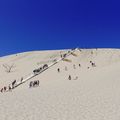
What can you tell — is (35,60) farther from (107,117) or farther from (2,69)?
(107,117)

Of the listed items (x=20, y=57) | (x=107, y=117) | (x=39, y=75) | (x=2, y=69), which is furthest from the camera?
(x=20, y=57)

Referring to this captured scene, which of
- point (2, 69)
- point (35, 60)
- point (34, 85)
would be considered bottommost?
point (34, 85)

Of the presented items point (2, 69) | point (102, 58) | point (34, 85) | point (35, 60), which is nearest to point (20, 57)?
point (35, 60)

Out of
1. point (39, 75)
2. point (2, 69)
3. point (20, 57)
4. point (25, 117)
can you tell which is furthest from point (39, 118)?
point (20, 57)

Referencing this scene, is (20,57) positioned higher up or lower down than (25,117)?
higher up

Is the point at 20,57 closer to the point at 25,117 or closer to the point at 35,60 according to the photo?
the point at 35,60

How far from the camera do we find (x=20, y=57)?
3792 inches

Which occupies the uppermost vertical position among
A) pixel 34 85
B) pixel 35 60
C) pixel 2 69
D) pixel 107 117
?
pixel 35 60

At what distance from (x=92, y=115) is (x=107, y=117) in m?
0.87

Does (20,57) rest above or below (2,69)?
above

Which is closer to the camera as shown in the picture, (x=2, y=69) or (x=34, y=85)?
(x=34, y=85)

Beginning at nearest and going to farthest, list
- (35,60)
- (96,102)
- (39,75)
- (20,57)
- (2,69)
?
(96,102)
(39,75)
(2,69)
(35,60)
(20,57)

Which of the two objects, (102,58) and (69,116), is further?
(102,58)

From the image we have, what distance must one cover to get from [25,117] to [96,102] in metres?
5.90
